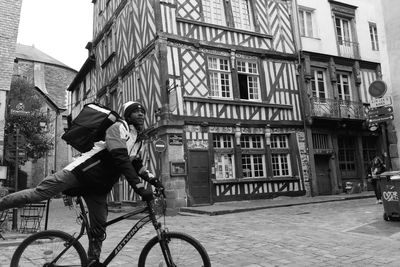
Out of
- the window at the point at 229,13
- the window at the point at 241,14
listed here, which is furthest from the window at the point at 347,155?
the window at the point at 229,13

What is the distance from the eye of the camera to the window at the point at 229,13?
47.8 feet

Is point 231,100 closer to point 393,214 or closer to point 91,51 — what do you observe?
point 393,214

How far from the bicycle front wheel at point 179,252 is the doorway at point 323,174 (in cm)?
1354

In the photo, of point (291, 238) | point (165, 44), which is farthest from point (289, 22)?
point (291, 238)

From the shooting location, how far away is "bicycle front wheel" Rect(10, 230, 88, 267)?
10.9 feet

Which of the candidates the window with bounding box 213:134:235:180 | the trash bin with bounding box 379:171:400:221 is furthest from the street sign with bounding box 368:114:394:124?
the window with bounding box 213:134:235:180

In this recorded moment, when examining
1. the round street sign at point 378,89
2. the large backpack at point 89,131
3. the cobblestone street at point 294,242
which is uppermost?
the round street sign at point 378,89

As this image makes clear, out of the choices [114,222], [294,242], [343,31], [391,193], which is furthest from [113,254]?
[343,31]

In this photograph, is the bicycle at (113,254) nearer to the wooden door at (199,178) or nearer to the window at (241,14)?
the wooden door at (199,178)

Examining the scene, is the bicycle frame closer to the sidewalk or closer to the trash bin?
the trash bin

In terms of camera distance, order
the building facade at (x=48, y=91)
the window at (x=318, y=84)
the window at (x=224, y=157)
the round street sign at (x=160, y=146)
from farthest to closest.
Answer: the building facade at (x=48, y=91), the window at (x=318, y=84), the window at (x=224, y=157), the round street sign at (x=160, y=146)

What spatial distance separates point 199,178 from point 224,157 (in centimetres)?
135

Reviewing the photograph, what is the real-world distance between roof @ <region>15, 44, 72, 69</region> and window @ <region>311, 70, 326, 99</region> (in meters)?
33.9

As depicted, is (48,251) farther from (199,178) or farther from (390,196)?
(199,178)
